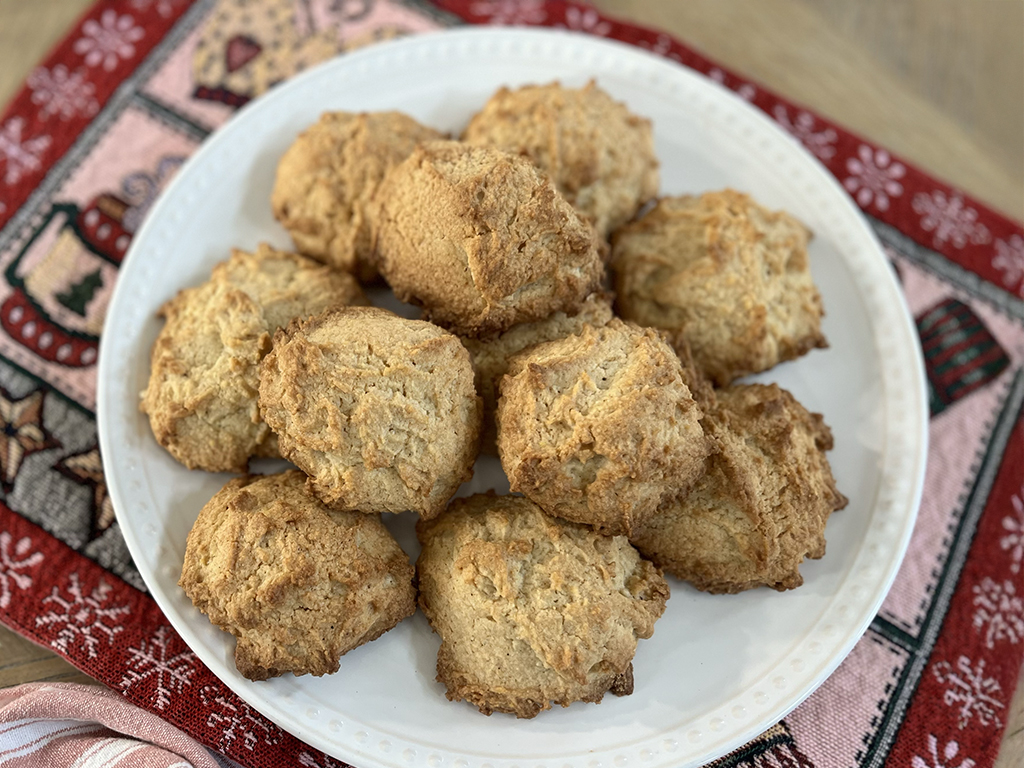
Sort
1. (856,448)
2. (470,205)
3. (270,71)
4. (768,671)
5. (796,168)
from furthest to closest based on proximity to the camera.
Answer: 1. (270,71)
2. (796,168)
3. (856,448)
4. (768,671)
5. (470,205)

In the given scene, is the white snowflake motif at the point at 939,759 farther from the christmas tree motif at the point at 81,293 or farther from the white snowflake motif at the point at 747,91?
the christmas tree motif at the point at 81,293

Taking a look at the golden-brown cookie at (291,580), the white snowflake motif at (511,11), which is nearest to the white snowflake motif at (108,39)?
the white snowflake motif at (511,11)

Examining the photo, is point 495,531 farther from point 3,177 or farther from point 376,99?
point 3,177

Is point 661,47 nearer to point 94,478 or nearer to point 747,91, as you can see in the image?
point 747,91

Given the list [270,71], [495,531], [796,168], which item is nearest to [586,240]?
[495,531]

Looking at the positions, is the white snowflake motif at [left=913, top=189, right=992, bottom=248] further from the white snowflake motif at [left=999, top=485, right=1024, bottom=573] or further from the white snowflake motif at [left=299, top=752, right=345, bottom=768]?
the white snowflake motif at [left=299, top=752, right=345, bottom=768]

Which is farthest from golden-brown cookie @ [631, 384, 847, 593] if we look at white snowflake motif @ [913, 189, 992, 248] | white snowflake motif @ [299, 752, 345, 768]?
white snowflake motif @ [913, 189, 992, 248]

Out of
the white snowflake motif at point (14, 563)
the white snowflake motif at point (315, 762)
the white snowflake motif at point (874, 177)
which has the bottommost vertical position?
the white snowflake motif at point (315, 762)
